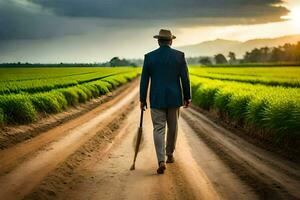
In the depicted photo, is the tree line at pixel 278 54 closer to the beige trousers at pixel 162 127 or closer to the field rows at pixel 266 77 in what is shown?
the field rows at pixel 266 77

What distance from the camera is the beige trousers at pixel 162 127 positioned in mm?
8523

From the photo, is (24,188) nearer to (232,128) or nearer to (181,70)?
(181,70)

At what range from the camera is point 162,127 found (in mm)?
8695

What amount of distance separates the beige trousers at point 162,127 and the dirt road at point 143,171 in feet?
1.28

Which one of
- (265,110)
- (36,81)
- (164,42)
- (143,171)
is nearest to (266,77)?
(36,81)

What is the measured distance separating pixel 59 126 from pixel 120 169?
7214 mm

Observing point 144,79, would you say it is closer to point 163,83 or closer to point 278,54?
point 163,83

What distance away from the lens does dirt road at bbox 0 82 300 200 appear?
6727 millimetres

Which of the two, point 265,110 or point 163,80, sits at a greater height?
point 163,80

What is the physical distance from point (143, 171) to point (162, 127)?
93 cm

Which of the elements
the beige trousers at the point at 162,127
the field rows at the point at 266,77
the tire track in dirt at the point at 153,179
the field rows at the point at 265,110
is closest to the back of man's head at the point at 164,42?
the beige trousers at the point at 162,127

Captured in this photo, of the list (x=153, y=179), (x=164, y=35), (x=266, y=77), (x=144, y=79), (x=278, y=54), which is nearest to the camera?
(x=153, y=179)

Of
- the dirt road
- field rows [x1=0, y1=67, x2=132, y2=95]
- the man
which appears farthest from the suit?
field rows [x1=0, y1=67, x2=132, y2=95]

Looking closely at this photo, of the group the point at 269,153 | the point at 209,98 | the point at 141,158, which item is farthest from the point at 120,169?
the point at 209,98
